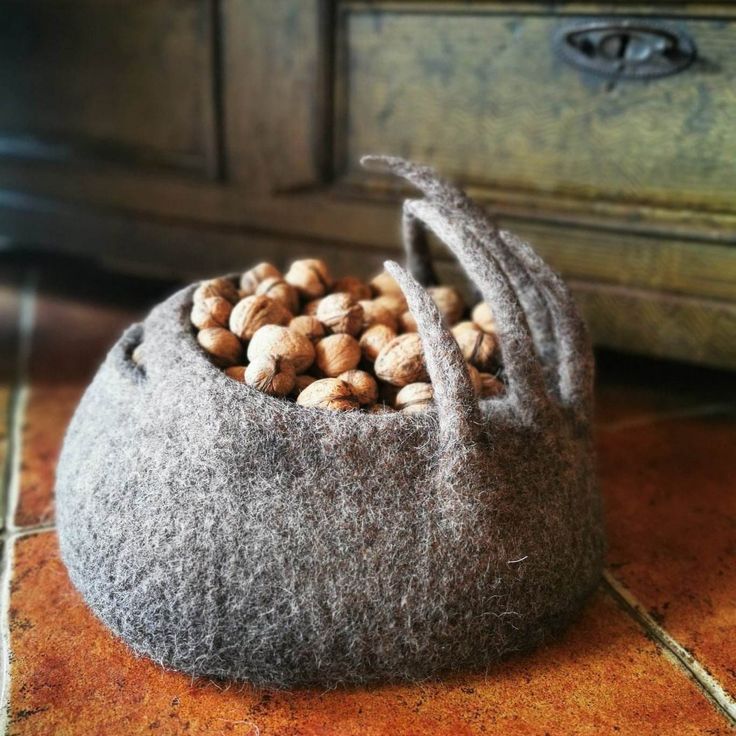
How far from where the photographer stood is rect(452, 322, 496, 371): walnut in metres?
0.74

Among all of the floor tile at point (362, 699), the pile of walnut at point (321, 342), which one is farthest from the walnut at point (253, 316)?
the floor tile at point (362, 699)

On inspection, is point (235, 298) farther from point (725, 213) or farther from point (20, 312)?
point (20, 312)

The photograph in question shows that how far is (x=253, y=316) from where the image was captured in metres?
0.72

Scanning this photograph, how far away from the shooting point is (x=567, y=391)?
0.72 metres

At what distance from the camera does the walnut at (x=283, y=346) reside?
666 mm

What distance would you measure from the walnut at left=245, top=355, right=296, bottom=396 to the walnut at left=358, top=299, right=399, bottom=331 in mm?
124

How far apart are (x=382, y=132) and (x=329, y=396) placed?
0.67 m

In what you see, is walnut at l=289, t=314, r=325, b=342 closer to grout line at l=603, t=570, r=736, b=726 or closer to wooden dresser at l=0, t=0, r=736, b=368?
grout line at l=603, t=570, r=736, b=726

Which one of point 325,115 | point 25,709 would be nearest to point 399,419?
point 25,709

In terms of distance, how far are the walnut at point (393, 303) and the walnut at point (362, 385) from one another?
12 cm

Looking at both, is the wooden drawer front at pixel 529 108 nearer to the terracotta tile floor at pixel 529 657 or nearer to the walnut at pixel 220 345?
the terracotta tile floor at pixel 529 657

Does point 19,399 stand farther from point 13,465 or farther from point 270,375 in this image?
point 270,375

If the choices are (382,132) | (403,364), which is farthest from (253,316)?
(382,132)

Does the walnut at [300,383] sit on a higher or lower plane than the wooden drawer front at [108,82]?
lower
